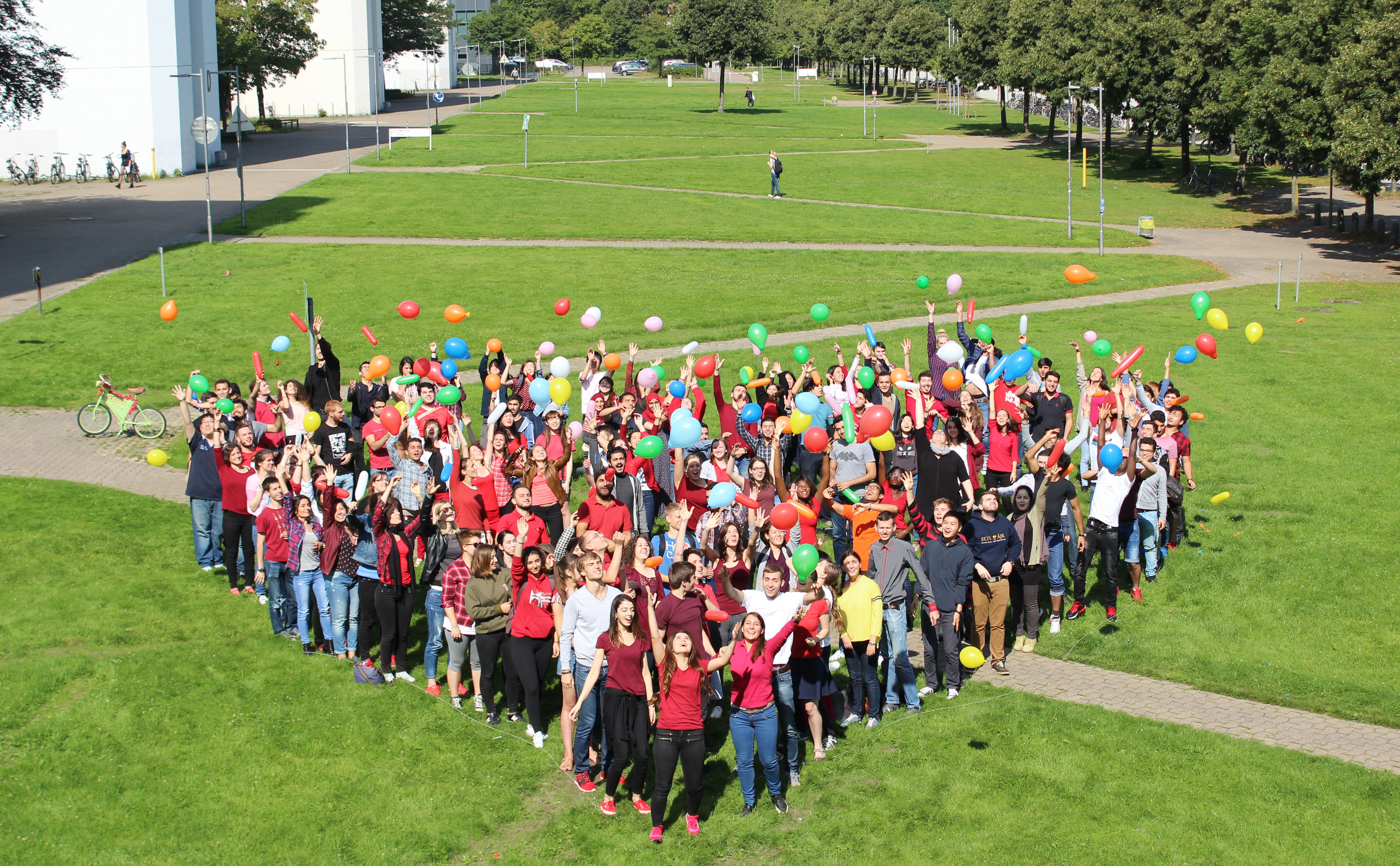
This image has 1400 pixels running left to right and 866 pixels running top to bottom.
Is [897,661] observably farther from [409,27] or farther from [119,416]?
[409,27]

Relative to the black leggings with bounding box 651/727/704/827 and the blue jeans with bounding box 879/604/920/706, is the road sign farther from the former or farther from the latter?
the black leggings with bounding box 651/727/704/827

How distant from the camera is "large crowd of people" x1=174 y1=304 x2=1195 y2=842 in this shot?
940 cm

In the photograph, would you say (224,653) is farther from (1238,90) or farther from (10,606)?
(1238,90)

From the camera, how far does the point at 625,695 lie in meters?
9.09

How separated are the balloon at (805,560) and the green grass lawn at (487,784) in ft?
5.27

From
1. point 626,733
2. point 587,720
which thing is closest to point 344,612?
point 587,720

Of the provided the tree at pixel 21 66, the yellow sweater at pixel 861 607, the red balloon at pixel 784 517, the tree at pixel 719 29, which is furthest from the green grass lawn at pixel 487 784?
the tree at pixel 719 29

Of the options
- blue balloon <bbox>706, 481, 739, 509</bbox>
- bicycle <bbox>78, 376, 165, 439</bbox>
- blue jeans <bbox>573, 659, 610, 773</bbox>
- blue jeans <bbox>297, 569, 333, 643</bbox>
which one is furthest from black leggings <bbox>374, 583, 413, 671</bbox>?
bicycle <bbox>78, 376, 165, 439</bbox>

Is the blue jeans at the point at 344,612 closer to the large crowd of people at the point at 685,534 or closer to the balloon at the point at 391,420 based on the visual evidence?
the large crowd of people at the point at 685,534

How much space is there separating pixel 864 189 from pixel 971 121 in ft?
132

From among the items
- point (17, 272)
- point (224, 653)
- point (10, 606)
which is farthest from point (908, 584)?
point (17, 272)

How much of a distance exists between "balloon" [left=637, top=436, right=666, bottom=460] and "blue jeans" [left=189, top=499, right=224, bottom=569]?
491cm

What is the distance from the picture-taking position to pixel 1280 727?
34.5 ft

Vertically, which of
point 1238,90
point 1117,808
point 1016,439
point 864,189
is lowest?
point 1117,808
